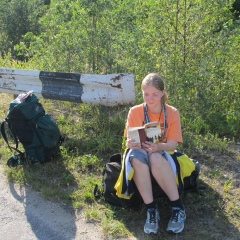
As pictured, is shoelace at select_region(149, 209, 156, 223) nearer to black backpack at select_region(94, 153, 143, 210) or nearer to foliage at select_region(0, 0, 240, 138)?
black backpack at select_region(94, 153, 143, 210)

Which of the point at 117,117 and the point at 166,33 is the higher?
the point at 166,33

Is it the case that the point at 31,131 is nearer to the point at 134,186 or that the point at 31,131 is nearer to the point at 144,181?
the point at 134,186

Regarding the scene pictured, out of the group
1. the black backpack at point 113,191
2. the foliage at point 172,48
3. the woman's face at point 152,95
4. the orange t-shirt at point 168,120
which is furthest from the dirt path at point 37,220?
the foliage at point 172,48

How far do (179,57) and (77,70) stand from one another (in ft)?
5.41

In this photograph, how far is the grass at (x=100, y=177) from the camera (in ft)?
11.6

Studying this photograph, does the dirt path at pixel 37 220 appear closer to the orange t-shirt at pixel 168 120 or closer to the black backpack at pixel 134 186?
the black backpack at pixel 134 186

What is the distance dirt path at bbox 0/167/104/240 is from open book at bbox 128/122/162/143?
2.89 feet

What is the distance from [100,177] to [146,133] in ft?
3.41

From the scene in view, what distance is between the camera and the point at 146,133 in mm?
3650

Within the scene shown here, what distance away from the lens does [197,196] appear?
3.95 metres

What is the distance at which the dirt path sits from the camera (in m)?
3.54

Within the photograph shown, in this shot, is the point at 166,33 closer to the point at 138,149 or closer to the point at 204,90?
the point at 204,90

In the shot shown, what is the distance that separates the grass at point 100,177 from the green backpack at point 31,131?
0.11 m

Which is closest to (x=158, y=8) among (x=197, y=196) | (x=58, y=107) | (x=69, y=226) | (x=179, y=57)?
(x=179, y=57)
